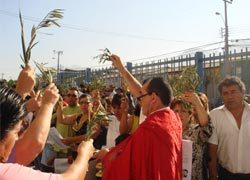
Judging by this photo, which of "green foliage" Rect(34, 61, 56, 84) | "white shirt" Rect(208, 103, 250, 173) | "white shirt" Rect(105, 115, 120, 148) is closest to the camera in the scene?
"green foliage" Rect(34, 61, 56, 84)

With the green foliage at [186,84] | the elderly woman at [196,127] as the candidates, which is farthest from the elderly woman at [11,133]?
the green foliage at [186,84]

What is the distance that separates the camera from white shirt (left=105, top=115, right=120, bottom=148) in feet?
16.4

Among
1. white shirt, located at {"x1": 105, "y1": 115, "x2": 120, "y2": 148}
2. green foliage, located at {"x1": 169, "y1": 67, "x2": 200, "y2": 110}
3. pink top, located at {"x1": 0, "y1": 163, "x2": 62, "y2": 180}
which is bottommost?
white shirt, located at {"x1": 105, "y1": 115, "x2": 120, "y2": 148}

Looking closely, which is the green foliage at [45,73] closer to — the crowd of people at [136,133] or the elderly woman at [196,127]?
the crowd of people at [136,133]

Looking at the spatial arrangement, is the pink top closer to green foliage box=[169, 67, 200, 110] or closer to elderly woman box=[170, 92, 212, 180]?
elderly woman box=[170, 92, 212, 180]

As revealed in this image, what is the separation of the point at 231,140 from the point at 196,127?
376mm

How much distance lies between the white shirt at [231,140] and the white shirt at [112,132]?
1274mm

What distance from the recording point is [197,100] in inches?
161

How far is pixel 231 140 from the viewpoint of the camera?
4.12m


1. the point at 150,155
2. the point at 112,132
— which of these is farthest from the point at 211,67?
the point at 150,155

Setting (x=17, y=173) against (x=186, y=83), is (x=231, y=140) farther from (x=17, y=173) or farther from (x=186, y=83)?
(x=17, y=173)

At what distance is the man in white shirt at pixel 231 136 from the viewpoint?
4.06 m

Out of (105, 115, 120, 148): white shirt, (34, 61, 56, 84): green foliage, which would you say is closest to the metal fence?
(105, 115, 120, 148): white shirt

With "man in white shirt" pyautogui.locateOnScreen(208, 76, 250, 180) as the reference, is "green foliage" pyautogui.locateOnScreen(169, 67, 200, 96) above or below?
above
